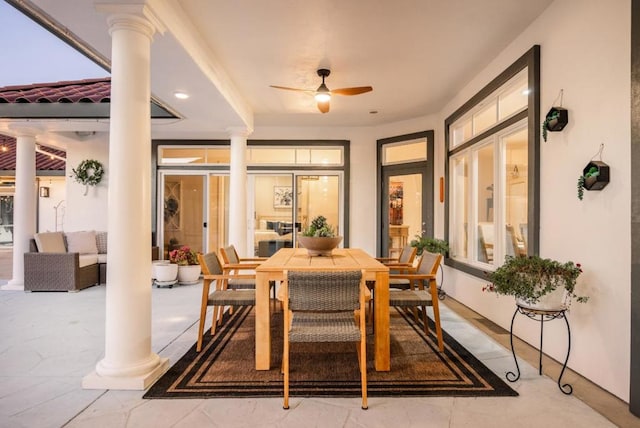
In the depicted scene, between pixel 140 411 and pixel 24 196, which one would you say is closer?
pixel 140 411

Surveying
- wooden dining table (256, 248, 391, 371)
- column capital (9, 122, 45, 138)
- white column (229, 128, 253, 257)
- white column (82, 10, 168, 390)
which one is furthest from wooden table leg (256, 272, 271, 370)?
column capital (9, 122, 45, 138)

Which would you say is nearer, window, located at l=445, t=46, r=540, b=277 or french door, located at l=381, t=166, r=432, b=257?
window, located at l=445, t=46, r=540, b=277

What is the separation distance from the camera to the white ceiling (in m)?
3.13

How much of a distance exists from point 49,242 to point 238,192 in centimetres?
314

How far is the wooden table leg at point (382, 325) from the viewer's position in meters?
2.85

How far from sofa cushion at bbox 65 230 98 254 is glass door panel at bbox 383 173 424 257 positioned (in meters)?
5.26

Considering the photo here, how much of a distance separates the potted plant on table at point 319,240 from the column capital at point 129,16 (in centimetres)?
215

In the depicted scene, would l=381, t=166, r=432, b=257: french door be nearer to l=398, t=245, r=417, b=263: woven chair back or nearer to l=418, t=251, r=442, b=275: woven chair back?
l=398, t=245, r=417, b=263: woven chair back

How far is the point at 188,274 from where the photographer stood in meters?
6.51

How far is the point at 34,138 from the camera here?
6512mm

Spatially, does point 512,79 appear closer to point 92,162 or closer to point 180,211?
point 180,211

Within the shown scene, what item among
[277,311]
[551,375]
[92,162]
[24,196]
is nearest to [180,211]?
[92,162]

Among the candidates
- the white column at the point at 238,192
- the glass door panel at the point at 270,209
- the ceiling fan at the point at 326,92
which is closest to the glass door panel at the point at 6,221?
the glass door panel at the point at 270,209

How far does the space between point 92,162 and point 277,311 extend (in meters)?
5.37
